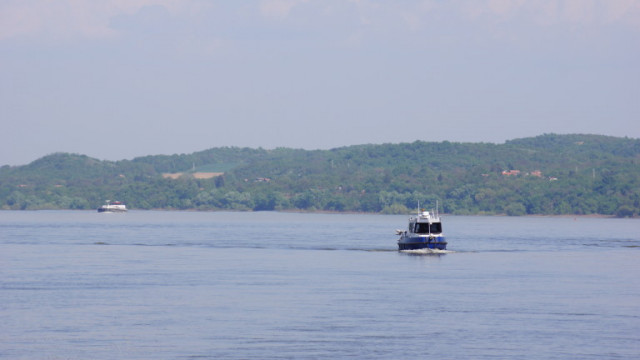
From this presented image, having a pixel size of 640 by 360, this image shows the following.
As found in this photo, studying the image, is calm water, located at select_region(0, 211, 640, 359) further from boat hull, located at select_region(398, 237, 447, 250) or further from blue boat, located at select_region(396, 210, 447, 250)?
blue boat, located at select_region(396, 210, 447, 250)

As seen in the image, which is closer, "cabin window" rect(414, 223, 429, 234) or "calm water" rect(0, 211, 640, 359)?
"calm water" rect(0, 211, 640, 359)

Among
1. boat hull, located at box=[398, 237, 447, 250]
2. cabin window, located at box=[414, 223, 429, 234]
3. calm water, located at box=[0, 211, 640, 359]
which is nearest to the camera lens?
calm water, located at box=[0, 211, 640, 359]

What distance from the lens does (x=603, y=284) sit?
7388 cm

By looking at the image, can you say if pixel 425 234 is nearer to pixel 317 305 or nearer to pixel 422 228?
pixel 422 228

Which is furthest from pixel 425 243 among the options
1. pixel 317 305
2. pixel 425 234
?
pixel 317 305

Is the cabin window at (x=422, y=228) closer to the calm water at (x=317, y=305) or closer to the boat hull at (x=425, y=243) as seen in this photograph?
the boat hull at (x=425, y=243)

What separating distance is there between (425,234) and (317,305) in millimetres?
48272

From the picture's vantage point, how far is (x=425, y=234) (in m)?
107

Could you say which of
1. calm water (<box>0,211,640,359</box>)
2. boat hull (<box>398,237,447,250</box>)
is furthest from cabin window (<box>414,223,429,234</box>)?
calm water (<box>0,211,640,359</box>)

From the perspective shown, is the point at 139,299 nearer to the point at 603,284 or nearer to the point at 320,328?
the point at 320,328

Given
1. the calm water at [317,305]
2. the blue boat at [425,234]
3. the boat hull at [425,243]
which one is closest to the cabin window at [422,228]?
the blue boat at [425,234]

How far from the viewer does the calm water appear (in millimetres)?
45188

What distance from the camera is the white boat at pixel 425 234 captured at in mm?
105625

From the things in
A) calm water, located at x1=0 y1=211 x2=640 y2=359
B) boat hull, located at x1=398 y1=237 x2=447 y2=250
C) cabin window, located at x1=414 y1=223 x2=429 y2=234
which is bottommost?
calm water, located at x1=0 y1=211 x2=640 y2=359
